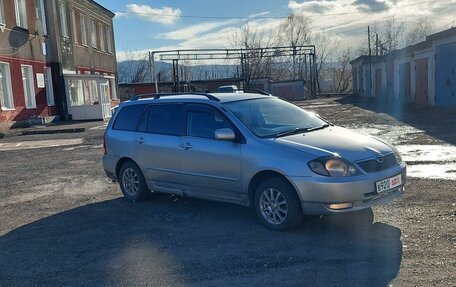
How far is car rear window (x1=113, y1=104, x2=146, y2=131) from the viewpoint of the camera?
7.71 metres

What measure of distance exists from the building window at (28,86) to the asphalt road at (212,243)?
60.2 ft

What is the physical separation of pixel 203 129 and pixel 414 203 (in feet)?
10.4

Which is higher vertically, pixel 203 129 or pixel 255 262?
pixel 203 129

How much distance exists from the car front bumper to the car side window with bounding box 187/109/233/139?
144cm

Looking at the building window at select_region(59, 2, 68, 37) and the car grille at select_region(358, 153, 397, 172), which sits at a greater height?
the building window at select_region(59, 2, 68, 37)

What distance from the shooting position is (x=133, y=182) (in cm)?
766

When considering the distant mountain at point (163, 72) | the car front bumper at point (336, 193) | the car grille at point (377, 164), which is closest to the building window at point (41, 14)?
the car front bumper at point (336, 193)

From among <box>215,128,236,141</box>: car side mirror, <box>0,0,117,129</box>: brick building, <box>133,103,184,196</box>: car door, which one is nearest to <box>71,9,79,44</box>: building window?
<box>0,0,117,129</box>: brick building

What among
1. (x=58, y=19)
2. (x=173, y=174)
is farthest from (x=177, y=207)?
(x=58, y=19)

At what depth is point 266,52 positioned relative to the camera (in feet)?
182

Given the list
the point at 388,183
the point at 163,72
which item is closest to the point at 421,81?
the point at 388,183

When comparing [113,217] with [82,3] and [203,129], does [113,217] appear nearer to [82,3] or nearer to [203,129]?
[203,129]

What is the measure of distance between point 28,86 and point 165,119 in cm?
2142

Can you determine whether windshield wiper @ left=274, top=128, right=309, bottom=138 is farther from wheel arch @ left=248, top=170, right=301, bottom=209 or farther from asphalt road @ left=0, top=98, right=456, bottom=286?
asphalt road @ left=0, top=98, right=456, bottom=286
